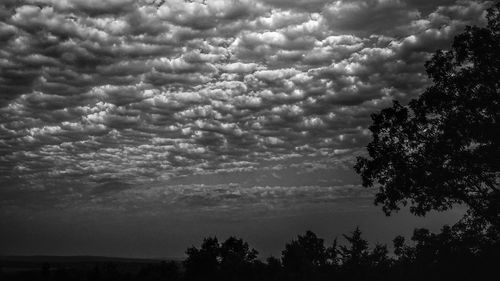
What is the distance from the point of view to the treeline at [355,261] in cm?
3000

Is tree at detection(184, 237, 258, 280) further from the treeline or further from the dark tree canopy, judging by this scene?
the dark tree canopy

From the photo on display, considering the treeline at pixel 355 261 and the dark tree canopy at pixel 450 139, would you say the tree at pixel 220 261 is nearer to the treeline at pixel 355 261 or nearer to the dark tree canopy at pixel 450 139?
the treeline at pixel 355 261

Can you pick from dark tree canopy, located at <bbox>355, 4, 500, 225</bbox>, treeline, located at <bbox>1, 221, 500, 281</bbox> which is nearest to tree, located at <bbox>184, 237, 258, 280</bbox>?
treeline, located at <bbox>1, 221, 500, 281</bbox>

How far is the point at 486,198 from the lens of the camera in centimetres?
2706

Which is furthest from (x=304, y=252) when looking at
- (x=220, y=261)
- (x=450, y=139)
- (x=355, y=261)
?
(x=450, y=139)

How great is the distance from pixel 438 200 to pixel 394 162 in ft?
11.3

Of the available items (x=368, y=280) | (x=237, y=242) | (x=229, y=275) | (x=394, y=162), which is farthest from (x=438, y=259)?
(x=237, y=242)

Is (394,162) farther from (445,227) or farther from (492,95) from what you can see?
(445,227)

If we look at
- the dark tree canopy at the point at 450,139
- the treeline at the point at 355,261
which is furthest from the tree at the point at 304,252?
the dark tree canopy at the point at 450,139

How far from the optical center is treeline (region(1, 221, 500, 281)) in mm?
30000

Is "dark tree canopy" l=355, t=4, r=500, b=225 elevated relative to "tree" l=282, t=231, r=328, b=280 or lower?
elevated

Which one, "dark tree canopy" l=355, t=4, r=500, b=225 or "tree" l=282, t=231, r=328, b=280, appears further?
"tree" l=282, t=231, r=328, b=280

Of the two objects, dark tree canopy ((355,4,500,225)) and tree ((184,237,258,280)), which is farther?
tree ((184,237,258,280))

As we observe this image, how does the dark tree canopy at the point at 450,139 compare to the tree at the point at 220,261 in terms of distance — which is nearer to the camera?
the dark tree canopy at the point at 450,139
